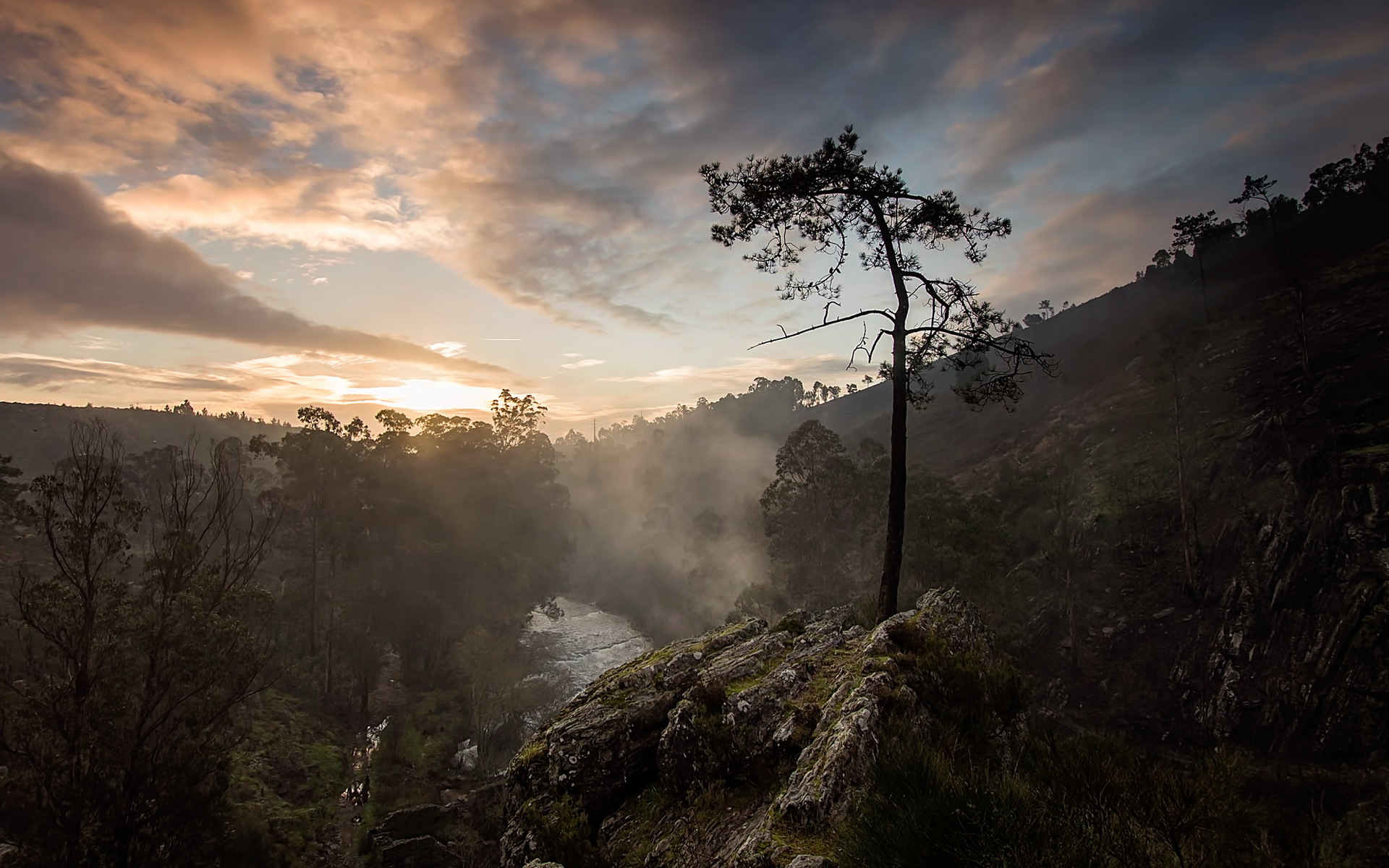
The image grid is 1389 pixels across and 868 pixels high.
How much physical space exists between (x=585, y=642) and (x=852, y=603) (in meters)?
35.3

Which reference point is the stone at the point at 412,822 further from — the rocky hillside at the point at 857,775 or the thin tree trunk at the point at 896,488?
the thin tree trunk at the point at 896,488

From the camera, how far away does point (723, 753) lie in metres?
8.73

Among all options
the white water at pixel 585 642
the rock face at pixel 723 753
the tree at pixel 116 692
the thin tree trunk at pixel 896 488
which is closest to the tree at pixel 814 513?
the white water at pixel 585 642

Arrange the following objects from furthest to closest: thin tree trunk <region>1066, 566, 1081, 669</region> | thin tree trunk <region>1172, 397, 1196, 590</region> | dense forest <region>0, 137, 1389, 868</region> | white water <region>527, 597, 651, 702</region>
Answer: white water <region>527, 597, 651, 702</region> < thin tree trunk <region>1066, 566, 1081, 669</region> < thin tree trunk <region>1172, 397, 1196, 590</region> < dense forest <region>0, 137, 1389, 868</region>

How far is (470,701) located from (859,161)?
134ft

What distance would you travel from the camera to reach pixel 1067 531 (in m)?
43.4

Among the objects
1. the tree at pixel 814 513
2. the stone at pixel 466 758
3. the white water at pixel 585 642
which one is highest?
the tree at pixel 814 513

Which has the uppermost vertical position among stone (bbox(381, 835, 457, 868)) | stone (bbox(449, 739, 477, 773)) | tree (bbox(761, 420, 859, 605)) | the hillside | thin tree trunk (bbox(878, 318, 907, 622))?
the hillside

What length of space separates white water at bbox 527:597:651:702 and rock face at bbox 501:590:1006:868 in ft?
120

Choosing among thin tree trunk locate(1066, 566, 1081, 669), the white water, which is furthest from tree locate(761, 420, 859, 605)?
thin tree trunk locate(1066, 566, 1081, 669)

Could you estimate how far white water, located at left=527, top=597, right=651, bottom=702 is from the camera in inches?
2015

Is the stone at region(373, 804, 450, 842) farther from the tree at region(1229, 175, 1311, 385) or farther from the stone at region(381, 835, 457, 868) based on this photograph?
the tree at region(1229, 175, 1311, 385)

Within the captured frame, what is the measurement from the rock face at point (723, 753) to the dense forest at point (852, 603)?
99cm

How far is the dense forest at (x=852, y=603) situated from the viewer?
44.0 feet
